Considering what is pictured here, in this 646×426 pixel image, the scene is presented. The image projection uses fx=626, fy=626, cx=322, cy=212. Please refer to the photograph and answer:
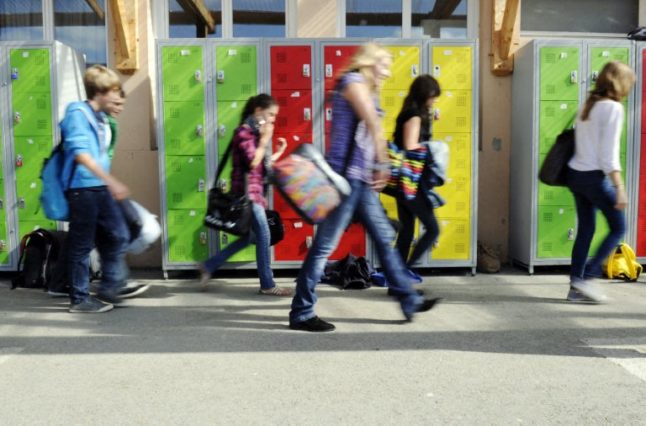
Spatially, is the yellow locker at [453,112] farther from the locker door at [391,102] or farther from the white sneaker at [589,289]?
the white sneaker at [589,289]

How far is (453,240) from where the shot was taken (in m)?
5.88

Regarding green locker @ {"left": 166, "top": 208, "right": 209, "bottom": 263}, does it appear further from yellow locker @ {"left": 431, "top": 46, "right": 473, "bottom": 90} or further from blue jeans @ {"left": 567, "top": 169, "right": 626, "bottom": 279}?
blue jeans @ {"left": 567, "top": 169, "right": 626, "bottom": 279}

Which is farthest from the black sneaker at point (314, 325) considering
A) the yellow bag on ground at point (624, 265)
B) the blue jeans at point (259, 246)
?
the yellow bag on ground at point (624, 265)

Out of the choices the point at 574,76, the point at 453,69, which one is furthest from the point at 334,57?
the point at 574,76

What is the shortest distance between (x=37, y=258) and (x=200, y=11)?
9.91ft

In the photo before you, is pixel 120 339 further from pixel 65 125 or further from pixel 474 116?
pixel 474 116

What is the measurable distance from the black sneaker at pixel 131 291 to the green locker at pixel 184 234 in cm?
65

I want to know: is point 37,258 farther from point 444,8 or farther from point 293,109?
point 444,8

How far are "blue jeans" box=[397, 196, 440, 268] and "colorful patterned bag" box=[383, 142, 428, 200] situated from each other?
0.18 meters

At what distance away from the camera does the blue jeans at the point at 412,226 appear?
445cm

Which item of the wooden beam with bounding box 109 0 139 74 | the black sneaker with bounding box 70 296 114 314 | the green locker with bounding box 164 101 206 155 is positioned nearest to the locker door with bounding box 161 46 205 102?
the green locker with bounding box 164 101 206 155

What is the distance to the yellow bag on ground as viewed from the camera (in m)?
5.50

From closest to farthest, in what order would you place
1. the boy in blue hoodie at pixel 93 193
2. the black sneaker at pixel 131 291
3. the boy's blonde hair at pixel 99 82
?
the boy in blue hoodie at pixel 93 193, the boy's blonde hair at pixel 99 82, the black sneaker at pixel 131 291

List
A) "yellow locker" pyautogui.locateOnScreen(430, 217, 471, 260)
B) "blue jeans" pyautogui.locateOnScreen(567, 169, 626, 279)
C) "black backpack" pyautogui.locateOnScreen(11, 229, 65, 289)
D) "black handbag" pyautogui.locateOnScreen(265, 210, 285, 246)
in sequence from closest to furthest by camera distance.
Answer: "blue jeans" pyautogui.locateOnScreen(567, 169, 626, 279)
"black handbag" pyautogui.locateOnScreen(265, 210, 285, 246)
"black backpack" pyautogui.locateOnScreen(11, 229, 65, 289)
"yellow locker" pyautogui.locateOnScreen(430, 217, 471, 260)
